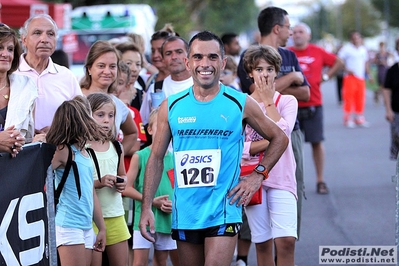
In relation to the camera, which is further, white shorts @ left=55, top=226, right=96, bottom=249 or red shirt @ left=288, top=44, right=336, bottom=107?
red shirt @ left=288, top=44, right=336, bottom=107

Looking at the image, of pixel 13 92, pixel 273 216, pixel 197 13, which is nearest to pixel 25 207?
pixel 13 92

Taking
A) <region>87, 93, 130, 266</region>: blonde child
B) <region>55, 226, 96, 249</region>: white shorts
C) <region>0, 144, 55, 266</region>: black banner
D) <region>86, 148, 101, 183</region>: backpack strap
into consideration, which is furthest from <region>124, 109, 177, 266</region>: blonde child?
<region>0, 144, 55, 266</region>: black banner

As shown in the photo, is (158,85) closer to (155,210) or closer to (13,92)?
(155,210)

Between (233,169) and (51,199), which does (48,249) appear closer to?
(51,199)

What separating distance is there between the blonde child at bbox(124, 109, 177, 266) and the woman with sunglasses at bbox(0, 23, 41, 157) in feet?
4.05

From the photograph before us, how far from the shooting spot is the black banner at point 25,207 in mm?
4965

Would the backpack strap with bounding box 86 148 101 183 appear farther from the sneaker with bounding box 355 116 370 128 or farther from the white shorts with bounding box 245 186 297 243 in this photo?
the sneaker with bounding box 355 116 370 128

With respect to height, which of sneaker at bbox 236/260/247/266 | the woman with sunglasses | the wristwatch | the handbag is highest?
the woman with sunglasses

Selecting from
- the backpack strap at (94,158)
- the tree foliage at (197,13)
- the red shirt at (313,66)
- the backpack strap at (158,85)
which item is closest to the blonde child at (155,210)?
the backpack strap at (94,158)

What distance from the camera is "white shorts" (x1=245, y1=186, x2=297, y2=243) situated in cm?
632

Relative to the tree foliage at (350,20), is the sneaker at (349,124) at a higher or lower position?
lower

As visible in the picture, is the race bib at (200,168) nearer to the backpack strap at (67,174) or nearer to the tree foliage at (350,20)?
the backpack strap at (67,174)

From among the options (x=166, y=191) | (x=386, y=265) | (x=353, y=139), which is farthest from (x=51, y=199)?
(x=353, y=139)

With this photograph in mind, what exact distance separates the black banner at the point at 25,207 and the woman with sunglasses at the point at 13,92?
1.21 feet
